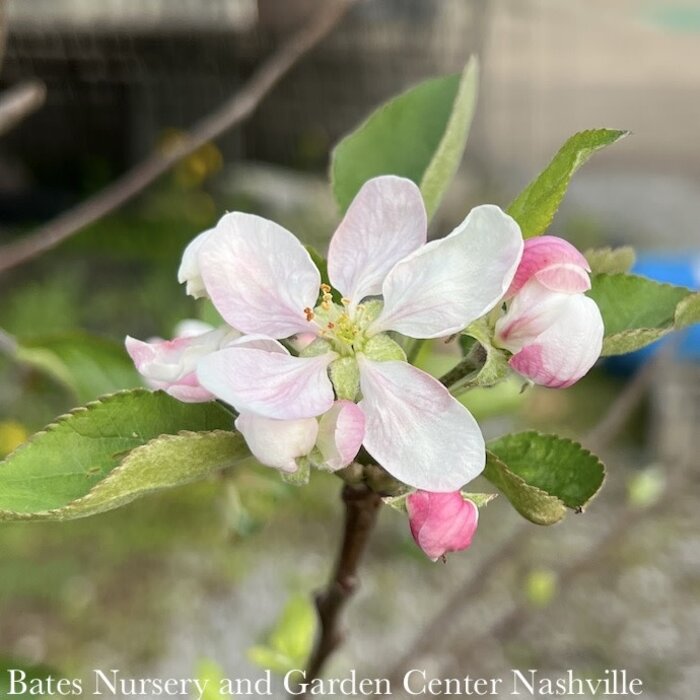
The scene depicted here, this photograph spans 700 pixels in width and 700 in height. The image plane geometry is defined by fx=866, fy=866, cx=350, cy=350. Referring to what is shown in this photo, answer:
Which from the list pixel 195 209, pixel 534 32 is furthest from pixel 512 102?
pixel 195 209

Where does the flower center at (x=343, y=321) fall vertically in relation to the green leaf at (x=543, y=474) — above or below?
above

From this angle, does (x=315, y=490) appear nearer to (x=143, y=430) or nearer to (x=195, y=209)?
(x=195, y=209)

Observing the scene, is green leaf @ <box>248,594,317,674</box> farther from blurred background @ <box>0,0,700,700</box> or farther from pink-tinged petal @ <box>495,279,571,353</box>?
pink-tinged petal @ <box>495,279,571,353</box>

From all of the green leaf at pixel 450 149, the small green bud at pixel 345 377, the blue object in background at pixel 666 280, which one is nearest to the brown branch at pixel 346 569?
the small green bud at pixel 345 377

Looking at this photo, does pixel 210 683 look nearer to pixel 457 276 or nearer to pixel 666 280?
pixel 457 276

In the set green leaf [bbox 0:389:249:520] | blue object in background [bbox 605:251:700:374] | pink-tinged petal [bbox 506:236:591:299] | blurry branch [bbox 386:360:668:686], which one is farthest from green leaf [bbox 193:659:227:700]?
blue object in background [bbox 605:251:700:374]

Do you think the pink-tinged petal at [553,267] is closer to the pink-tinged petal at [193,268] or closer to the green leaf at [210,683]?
the pink-tinged petal at [193,268]
